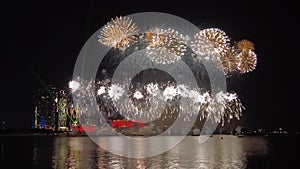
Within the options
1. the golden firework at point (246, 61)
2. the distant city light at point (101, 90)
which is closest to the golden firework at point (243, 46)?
the golden firework at point (246, 61)

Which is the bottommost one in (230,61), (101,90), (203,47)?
(101,90)

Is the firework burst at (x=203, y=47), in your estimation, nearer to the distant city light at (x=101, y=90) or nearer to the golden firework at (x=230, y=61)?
the golden firework at (x=230, y=61)

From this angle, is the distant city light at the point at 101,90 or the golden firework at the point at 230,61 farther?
the distant city light at the point at 101,90

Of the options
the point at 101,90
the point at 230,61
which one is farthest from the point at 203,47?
the point at 101,90

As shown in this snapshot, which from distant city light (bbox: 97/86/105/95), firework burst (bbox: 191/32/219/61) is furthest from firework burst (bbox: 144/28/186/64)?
distant city light (bbox: 97/86/105/95)

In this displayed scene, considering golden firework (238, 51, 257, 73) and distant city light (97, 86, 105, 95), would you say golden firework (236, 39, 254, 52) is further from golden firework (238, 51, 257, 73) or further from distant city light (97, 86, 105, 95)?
distant city light (97, 86, 105, 95)

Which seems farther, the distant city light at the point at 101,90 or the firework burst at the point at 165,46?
the distant city light at the point at 101,90

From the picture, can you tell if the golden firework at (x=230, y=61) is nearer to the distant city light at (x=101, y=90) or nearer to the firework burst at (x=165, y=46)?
the firework burst at (x=165, y=46)

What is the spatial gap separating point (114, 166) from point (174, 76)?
82.6 ft

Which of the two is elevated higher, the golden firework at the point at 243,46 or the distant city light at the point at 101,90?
the golden firework at the point at 243,46

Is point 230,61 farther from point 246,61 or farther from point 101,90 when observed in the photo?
point 101,90

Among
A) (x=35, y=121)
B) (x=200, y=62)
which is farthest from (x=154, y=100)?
(x=35, y=121)

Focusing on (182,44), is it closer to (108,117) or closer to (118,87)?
(118,87)

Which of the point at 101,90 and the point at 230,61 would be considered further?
the point at 101,90
